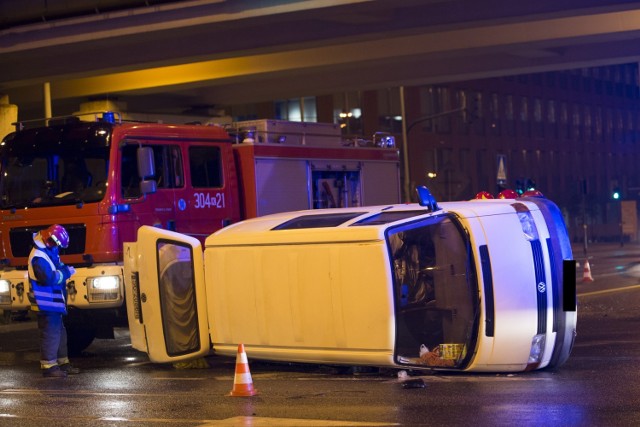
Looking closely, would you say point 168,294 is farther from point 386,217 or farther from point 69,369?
point 386,217

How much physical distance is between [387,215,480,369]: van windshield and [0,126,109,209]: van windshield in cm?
417

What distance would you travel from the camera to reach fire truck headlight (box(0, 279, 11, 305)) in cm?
1422

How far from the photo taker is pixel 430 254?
12.3 m

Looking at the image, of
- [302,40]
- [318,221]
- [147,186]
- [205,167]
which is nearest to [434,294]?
[318,221]

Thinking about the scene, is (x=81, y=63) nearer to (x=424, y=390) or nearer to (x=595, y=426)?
(x=424, y=390)

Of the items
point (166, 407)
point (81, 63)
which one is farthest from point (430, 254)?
point (81, 63)

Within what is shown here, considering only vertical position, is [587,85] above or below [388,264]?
above

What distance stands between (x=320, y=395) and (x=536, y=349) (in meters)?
2.33

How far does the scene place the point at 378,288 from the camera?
10.9 m

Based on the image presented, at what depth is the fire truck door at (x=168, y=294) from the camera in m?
12.7

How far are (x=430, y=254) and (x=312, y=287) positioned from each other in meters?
1.63

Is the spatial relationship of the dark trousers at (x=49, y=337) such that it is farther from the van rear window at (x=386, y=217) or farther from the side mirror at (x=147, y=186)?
the van rear window at (x=386, y=217)

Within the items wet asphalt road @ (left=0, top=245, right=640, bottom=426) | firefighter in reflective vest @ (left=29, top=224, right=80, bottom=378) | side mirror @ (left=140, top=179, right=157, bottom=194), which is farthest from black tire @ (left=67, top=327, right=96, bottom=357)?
side mirror @ (left=140, top=179, right=157, bottom=194)

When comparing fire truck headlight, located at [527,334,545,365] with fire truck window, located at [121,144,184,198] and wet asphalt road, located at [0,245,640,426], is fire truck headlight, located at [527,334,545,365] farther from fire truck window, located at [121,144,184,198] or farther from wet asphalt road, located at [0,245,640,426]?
fire truck window, located at [121,144,184,198]
